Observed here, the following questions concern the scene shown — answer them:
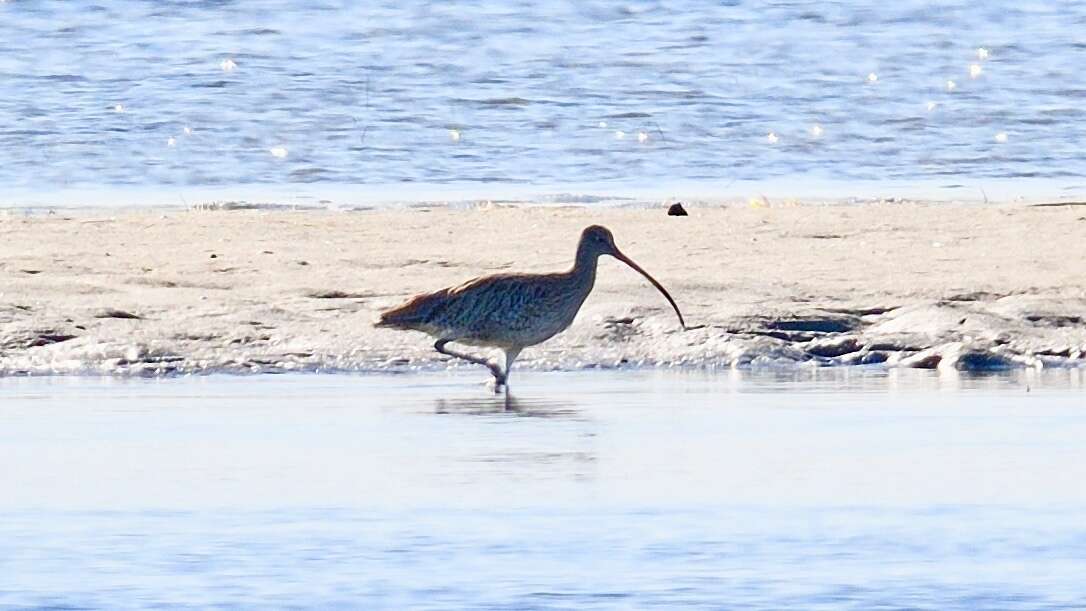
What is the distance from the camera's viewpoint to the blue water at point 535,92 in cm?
2031

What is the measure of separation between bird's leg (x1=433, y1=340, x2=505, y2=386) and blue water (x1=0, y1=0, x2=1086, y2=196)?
778 cm

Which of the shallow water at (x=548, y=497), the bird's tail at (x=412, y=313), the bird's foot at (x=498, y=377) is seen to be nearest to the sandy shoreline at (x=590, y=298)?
the bird's tail at (x=412, y=313)

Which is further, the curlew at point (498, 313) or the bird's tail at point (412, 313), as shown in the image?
the bird's tail at point (412, 313)

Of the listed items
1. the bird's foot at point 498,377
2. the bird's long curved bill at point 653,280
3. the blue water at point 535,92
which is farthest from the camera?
the blue water at point 535,92

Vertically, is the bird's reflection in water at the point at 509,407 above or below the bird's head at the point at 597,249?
below

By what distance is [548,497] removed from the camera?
8.10 metres

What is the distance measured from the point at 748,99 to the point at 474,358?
42.5 feet

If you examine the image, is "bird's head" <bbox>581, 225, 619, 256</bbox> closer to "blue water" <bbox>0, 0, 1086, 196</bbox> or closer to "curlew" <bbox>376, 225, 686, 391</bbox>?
"curlew" <bbox>376, 225, 686, 391</bbox>

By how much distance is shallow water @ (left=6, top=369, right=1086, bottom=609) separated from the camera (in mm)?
7039

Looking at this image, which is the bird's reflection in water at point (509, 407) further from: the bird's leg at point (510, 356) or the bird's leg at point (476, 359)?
the bird's leg at point (510, 356)

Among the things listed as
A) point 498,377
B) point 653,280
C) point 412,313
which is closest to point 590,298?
point 653,280

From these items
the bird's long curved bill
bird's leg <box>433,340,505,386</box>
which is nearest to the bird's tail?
bird's leg <box>433,340,505,386</box>

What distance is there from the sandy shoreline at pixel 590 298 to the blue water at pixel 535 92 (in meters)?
3.96

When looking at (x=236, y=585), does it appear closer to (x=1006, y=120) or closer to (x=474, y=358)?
(x=474, y=358)
